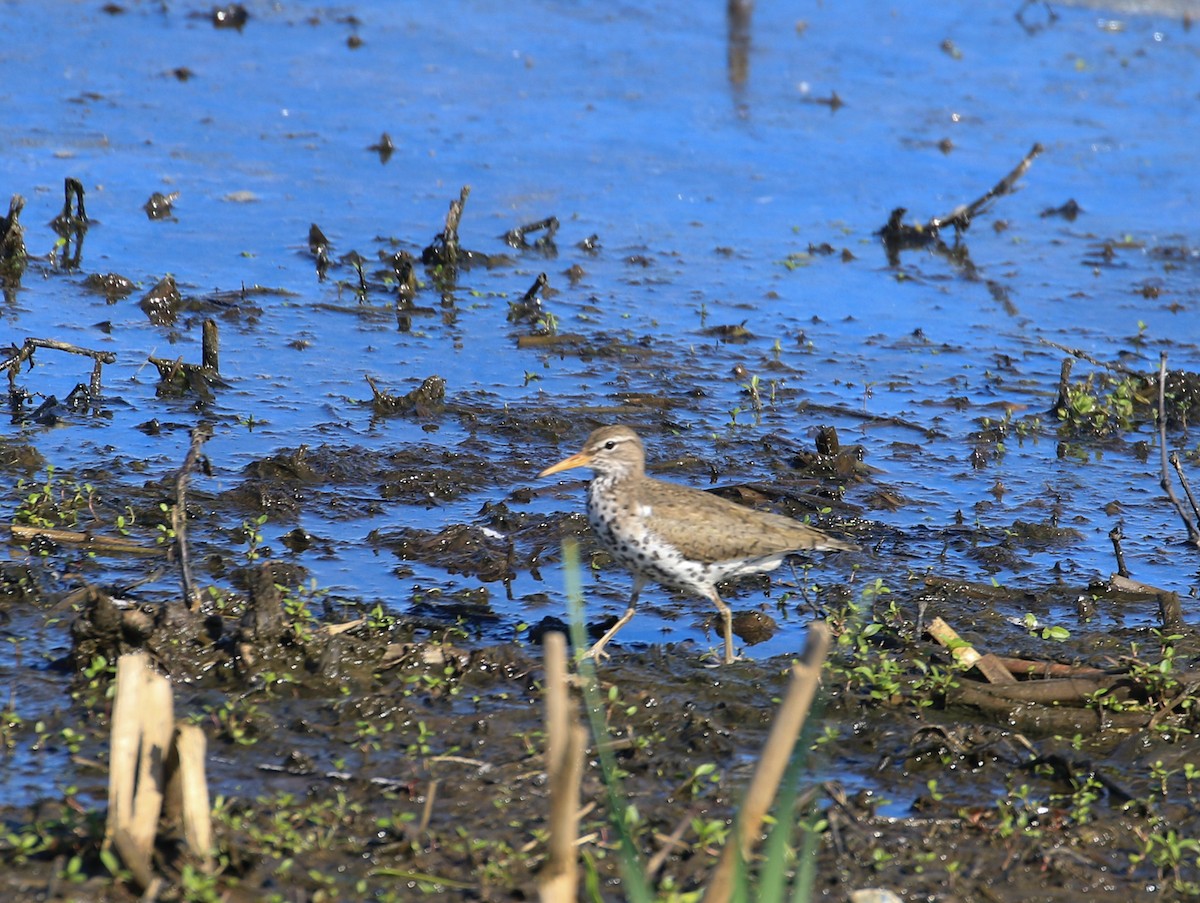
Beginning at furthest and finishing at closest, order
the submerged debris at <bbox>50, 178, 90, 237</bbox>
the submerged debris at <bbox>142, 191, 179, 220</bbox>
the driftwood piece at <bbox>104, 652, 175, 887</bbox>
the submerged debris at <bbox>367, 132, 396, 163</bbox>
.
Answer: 1. the submerged debris at <bbox>367, 132, 396, 163</bbox>
2. the submerged debris at <bbox>142, 191, 179, 220</bbox>
3. the submerged debris at <bbox>50, 178, 90, 237</bbox>
4. the driftwood piece at <bbox>104, 652, 175, 887</bbox>

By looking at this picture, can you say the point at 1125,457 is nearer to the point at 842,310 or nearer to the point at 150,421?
the point at 842,310

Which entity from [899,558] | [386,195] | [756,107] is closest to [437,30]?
[756,107]

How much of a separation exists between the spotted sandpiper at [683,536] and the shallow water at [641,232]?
0.36 m

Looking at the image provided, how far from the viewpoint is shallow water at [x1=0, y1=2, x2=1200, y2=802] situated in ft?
29.0

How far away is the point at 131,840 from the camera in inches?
179

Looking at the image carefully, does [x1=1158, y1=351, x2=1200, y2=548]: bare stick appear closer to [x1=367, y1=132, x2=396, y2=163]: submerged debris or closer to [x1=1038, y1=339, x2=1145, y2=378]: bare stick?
[x1=1038, y1=339, x2=1145, y2=378]: bare stick

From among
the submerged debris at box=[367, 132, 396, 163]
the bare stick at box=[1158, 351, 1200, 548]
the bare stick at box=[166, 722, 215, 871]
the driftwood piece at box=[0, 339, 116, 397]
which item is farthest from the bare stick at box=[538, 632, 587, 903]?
the submerged debris at box=[367, 132, 396, 163]

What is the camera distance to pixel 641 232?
13.2m

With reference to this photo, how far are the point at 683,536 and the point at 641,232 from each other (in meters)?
6.74

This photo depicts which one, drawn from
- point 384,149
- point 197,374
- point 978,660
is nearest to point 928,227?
point 384,149

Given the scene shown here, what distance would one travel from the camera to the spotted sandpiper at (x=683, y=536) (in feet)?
22.4

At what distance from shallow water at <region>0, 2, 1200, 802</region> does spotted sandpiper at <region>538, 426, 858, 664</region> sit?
1.19ft

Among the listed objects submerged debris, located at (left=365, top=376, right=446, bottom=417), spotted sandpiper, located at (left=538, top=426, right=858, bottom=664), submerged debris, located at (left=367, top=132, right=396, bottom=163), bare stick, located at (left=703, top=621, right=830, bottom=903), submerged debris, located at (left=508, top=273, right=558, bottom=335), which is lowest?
spotted sandpiper, located at (left=538, top=426, right=858, bottom=664)

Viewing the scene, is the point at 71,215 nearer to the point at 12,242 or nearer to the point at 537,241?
the point at 12,242
